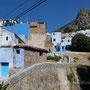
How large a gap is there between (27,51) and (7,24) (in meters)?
14.4

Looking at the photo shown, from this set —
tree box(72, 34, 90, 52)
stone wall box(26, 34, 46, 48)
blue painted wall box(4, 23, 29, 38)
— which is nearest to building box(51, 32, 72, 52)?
tree box(72, 34, 90, 52)

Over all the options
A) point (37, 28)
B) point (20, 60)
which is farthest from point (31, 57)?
point (37, 28)

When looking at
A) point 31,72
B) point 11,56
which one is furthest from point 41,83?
point 11,56

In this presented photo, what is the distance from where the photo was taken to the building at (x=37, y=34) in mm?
30395

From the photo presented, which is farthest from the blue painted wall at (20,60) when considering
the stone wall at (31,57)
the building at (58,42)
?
the building at (58,42)

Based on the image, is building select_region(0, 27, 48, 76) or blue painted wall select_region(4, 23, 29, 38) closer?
building select_region(0, 27, 48, 76)

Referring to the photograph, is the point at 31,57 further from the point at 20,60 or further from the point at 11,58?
the point at 11,58

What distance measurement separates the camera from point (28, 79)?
14492 mm

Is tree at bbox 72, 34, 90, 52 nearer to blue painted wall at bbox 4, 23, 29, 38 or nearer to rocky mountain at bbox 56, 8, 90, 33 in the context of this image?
blue painted wall at bbox 4, 23, 29, 38

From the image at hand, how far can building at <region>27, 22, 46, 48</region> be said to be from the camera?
30395 millimetres

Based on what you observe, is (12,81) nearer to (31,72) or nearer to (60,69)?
(31,72)

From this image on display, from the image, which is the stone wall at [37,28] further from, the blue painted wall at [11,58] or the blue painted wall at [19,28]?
the blue painted wall at [11,58]

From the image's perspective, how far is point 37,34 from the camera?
31047mm

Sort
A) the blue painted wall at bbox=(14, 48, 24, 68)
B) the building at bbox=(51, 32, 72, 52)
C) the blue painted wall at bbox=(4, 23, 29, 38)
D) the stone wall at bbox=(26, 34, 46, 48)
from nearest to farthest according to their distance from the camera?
the blue painted wall at bbox=(14, 48, 24, 68)
the blue painted wall at bbox=(4, 23, 29, 38)
the stone wall at bbox=(26, 34, 46, 48)
the building at bbox=(51, 32, 72, 52)
